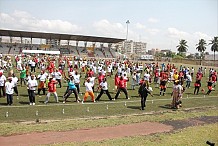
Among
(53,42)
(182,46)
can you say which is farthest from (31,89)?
(182,46)

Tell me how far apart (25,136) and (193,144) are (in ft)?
20.8

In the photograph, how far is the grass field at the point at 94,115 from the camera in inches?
454

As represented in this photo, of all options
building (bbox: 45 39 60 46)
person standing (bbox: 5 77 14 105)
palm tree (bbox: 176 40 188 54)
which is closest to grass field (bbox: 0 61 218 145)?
person standing (bbox: 5 77 14 105)

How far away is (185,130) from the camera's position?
12.6m

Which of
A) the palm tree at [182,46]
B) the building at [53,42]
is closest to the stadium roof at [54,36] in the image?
the building at [53,42]

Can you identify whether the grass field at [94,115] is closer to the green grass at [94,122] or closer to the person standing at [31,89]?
the green grass at [94,122]

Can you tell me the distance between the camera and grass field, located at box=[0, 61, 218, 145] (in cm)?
1152

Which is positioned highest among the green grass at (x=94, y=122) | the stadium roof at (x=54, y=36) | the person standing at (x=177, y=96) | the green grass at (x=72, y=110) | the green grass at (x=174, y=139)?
the stadium roof at (x=54, y=36)

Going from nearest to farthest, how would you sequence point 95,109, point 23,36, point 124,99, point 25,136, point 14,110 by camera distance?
1. point 25,136
2. point 14,110
3. point 95,109
4. point 124,99
5. point 23,36

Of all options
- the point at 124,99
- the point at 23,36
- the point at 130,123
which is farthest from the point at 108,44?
the point at 130,123

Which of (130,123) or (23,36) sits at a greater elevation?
(23,36)

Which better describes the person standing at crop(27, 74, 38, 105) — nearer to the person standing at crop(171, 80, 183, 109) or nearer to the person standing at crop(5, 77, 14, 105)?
the person standing at crop(5, 77, 14, 105)

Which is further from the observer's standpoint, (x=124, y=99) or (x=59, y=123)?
(x=124, y=99)

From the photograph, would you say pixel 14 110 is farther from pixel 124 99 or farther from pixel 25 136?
pixel 124 99
